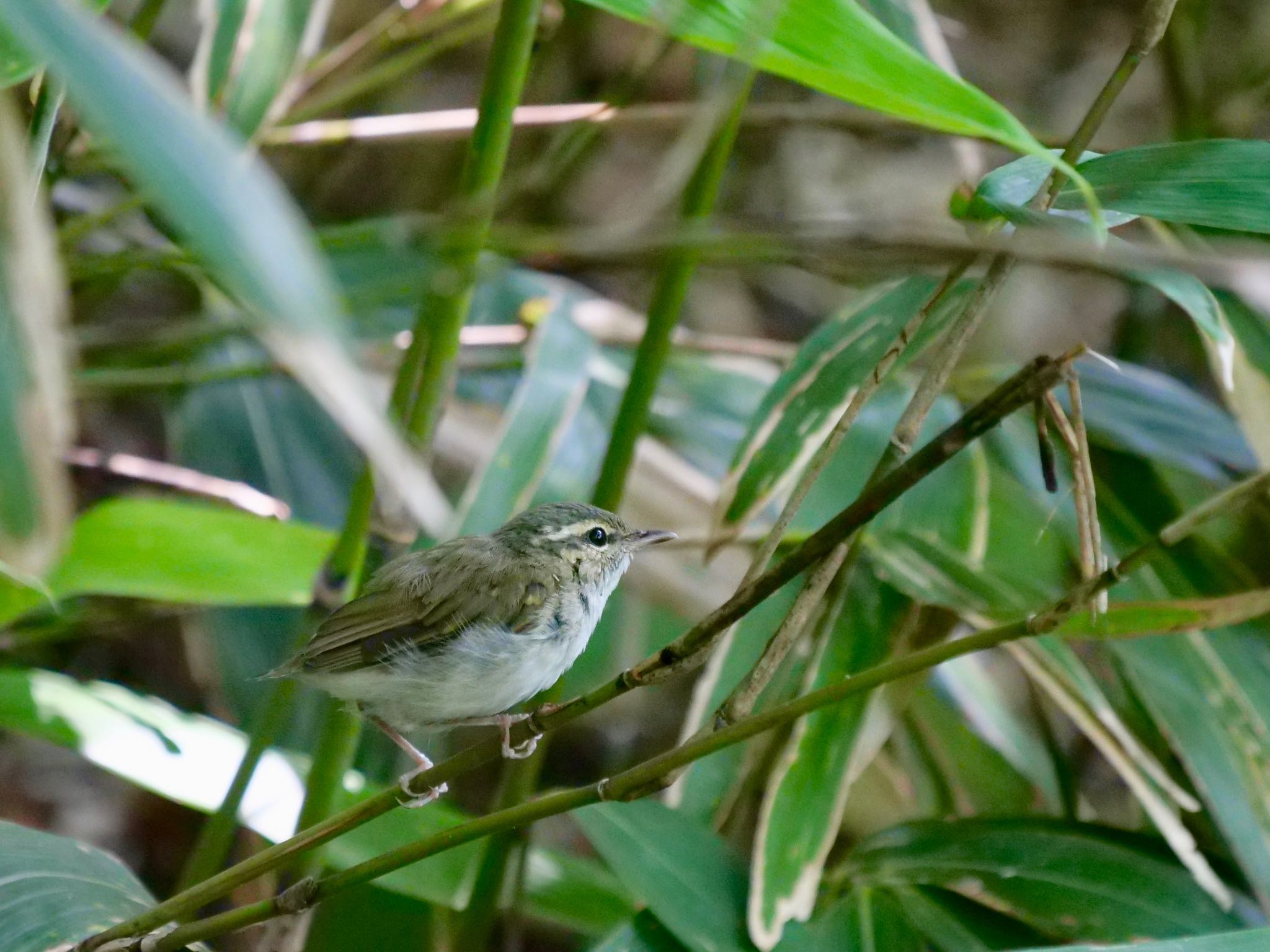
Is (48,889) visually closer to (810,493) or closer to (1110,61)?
(810,493)

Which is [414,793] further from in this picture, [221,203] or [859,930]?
[221,203]

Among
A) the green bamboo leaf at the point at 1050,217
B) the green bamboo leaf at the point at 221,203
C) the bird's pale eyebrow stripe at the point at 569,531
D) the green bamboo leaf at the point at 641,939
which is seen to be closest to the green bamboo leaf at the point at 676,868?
the green bamboo leaf at the point at 641,939

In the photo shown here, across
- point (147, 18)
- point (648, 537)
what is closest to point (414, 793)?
point (648, 537)

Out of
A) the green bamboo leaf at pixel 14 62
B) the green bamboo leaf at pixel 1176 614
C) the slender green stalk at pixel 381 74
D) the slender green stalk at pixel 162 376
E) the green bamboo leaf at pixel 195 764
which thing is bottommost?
the green bamboo leaf at pixel 1176 614

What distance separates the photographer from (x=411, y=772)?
1937mm

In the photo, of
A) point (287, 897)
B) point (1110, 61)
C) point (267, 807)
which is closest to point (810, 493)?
point (267, 807)

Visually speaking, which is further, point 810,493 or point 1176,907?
point 810,493

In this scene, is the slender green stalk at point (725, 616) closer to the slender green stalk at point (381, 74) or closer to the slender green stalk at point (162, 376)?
the slender green stalk at point (162, 376)

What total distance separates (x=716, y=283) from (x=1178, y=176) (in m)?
4.15

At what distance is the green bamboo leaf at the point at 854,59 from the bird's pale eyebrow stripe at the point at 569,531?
1.12 metres

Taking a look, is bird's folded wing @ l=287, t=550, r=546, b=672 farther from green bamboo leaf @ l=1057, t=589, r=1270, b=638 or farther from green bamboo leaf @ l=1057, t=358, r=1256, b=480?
green bamboo leaf @ l=1057, t=358, r=1256, b=480

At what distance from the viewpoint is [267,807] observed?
8.01 feet

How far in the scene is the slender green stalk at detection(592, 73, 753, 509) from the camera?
7.05 feet

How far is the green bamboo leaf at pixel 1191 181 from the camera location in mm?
1548
